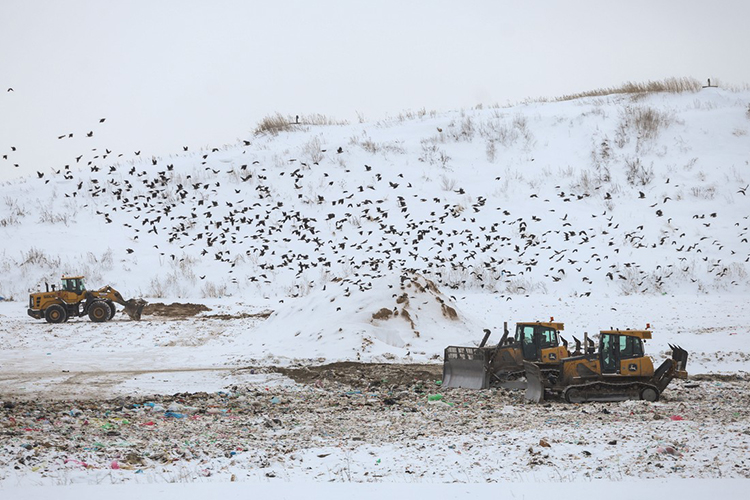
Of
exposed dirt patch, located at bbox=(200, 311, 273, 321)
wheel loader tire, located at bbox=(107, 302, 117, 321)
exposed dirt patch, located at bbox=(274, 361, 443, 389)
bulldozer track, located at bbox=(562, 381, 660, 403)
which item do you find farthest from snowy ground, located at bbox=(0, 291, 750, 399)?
bulldozer track, located at bbox=(562, 381, 660, 403)

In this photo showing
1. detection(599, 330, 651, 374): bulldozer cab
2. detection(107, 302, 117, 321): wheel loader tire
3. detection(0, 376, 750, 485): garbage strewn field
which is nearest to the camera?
detection(0, 376, 750, 485): garbage strewn field

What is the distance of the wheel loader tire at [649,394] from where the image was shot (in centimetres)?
1201

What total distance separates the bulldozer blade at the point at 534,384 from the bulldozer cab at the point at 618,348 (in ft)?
3.90

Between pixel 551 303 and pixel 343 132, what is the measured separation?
2617 centimetres

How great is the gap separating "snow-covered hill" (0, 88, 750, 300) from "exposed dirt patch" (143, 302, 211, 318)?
2073 mm

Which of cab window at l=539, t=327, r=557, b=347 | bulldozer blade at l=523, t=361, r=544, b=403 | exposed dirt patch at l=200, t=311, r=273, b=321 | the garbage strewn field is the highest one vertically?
cab window at l=539, t=327, r=557, b=347

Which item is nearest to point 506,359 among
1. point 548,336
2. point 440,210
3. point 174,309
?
point 548,336

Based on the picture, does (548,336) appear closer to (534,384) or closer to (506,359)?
(506,359)

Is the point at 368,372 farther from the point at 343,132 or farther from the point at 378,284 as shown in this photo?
the point at 343,132

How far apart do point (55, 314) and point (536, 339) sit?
55.7 ft

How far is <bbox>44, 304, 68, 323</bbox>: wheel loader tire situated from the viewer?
23.8 m

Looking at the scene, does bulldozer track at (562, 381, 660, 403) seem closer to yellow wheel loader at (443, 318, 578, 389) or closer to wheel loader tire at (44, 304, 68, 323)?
yellow wheel loader at (443, 318, 578, 389)

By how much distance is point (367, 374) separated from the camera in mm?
15000

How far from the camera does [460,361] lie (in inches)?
548
